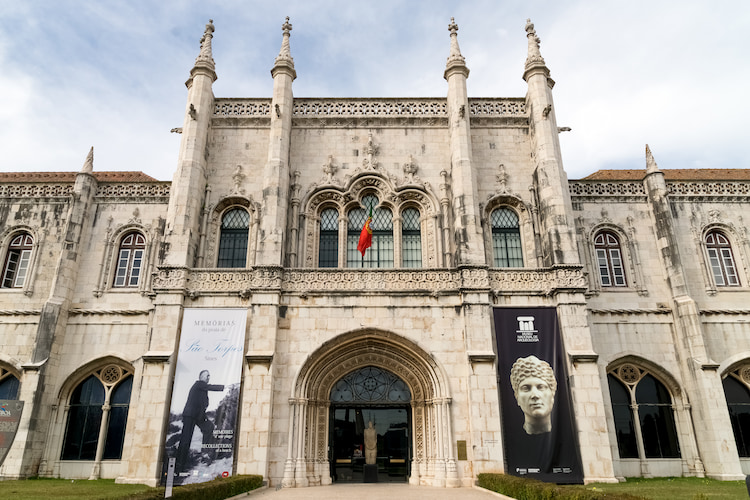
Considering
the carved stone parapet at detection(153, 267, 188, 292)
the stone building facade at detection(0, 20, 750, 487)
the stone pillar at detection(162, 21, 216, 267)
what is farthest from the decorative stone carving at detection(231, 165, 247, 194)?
the carved stone parapet at detection(153, 267, 188, 292)

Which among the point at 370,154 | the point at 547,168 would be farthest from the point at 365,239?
the point at 547,168

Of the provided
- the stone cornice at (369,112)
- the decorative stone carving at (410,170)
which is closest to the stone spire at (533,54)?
→ the stone cornice at (369,112)

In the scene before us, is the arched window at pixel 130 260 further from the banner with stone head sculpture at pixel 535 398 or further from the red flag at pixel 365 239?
the banner with stone head sculpture at pixel 535 398

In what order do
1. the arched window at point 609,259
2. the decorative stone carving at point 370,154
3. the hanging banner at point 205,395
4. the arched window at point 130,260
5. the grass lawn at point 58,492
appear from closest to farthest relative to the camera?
1. the grass lawn at point 58,492
2. the hanging banner at point 205,395
3. the arched window at point 609,259
4. the arched window at point 130,260
5. the decorative stone carving at point 370,154

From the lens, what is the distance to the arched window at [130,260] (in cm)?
Result: 2142

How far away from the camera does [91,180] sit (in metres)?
22.2

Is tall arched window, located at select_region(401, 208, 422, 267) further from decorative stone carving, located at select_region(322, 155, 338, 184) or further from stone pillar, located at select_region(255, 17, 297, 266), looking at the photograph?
stone pillar, located at select_region(255, 17, 297, 266)

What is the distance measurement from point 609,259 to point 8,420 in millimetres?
22190

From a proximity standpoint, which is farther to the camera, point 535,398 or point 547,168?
point 547,168

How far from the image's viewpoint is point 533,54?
22.8 metres

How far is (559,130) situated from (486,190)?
14.4 ft

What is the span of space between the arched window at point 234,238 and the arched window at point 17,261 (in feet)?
26.3

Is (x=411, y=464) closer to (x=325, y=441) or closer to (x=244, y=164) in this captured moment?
(x=325, y=441)

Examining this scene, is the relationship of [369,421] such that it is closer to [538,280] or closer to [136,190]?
[538,280]
